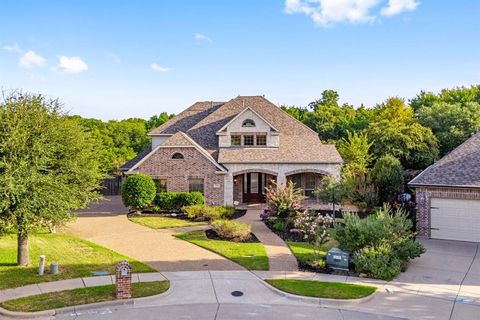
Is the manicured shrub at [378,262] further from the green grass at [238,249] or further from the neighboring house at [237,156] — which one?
the neighboring house at [237,156]

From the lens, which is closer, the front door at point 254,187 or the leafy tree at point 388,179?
the leafy tree at point 388,179

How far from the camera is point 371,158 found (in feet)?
106

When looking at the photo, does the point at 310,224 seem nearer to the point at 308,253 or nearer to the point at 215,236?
the point at 308,253

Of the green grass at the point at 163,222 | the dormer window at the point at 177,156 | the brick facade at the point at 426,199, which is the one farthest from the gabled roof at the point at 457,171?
the dormer window at the point at 177,156

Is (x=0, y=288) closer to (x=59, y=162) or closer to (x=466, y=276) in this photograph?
(x=59, y=162)

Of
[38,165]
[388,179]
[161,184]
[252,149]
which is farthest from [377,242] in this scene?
[161,184]

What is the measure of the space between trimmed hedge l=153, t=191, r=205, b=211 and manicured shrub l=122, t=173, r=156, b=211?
0.57m

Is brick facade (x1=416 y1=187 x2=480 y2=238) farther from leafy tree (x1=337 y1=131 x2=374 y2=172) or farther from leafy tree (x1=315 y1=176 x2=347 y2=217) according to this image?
leafy tree (x1=337 y1=131 x2=374 y2=172)

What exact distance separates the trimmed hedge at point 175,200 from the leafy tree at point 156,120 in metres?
32.9

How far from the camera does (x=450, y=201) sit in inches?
724

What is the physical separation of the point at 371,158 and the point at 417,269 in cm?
1944

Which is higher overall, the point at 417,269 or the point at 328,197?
the point at 328,197

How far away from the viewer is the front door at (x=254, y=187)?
2897 cm

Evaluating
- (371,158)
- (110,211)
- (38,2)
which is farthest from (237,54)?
Result: (371,158)
